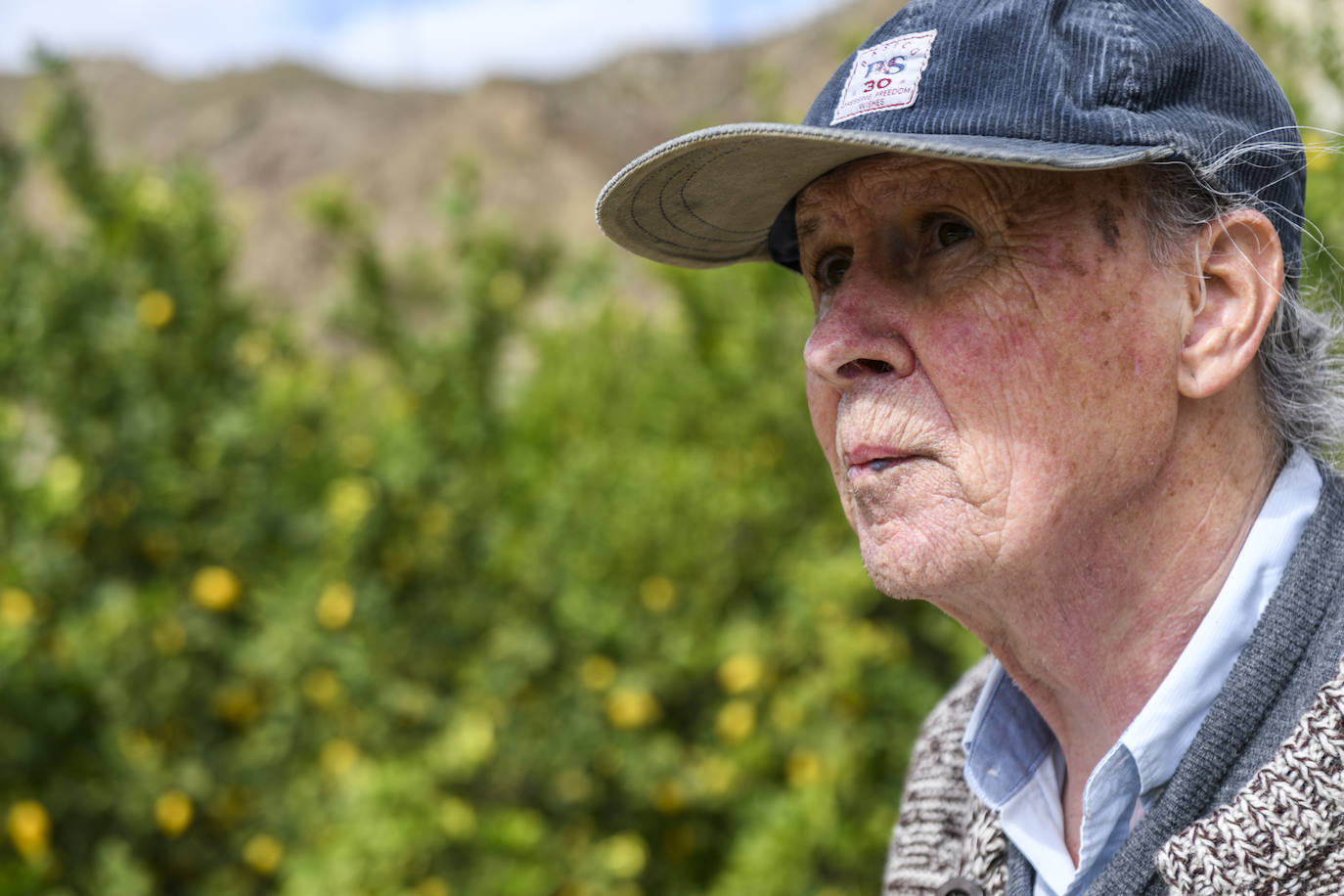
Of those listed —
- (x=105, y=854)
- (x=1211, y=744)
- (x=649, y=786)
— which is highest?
(x=1211, y=744)

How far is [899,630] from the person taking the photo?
300 centimetres

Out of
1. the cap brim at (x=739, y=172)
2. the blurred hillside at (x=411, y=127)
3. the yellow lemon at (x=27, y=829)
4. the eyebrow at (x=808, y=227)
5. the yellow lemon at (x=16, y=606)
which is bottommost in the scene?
the yellow lemon at (x=27, y=829)

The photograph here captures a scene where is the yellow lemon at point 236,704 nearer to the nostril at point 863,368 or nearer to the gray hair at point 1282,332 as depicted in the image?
the nostril at point 863,368

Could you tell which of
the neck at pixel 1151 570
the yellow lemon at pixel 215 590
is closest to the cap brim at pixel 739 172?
the neck at pixel 1151 570

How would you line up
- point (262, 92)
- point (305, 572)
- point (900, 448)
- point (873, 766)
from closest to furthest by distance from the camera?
1. point (900, 448)
2. point (873, 766)
3. point (305, 572)
4. point (262, 92)

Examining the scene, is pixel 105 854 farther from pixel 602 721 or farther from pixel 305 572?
pixel 602 721

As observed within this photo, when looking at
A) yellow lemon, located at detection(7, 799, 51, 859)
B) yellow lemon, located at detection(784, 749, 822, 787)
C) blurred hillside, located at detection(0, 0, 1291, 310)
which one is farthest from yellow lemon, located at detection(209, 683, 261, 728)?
blurred hillside, located at detection(0, 0, 1291, 310)

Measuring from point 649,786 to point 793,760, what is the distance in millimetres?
534

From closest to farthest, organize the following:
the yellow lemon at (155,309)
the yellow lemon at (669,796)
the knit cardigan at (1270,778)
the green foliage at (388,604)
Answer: the knit cardigan at (1270,778), the green foliage at (388,604), the yellow lemon at (669,796), the yellow lemon at (155,309)

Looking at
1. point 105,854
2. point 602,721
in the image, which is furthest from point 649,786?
point 105,854

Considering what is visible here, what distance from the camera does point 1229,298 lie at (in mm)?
1054

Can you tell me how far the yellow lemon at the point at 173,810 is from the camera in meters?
3.35

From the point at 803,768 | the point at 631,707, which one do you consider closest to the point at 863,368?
the point at 803,768

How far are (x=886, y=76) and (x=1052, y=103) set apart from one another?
16 cm
